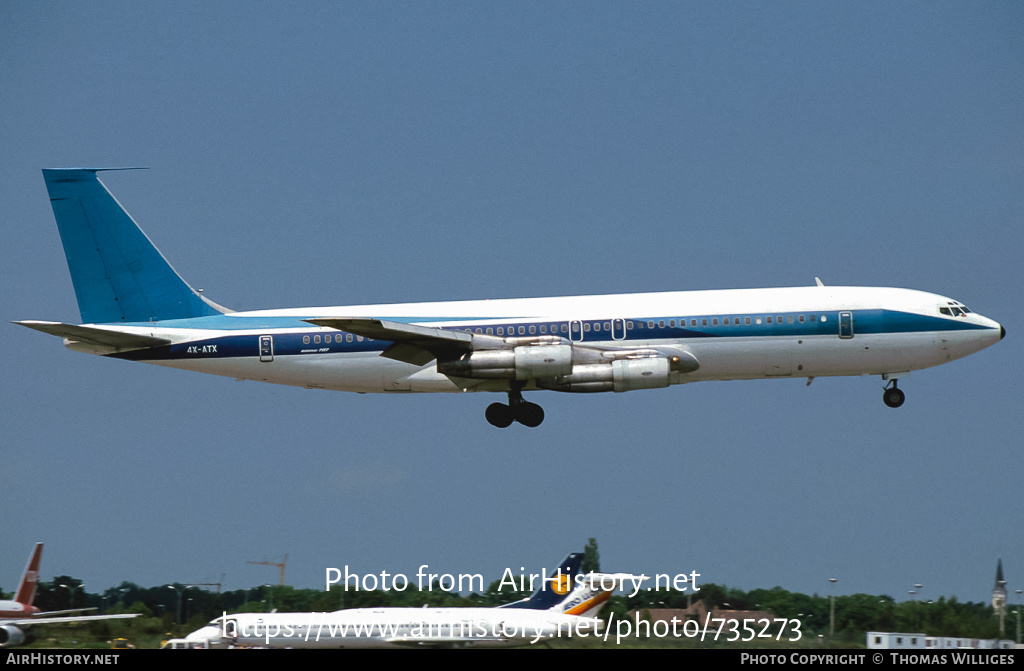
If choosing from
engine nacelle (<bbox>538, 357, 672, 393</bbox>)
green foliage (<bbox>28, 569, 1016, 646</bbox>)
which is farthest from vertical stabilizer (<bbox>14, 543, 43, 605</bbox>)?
engine nacelle (<bbox>538, 357, 672, 393</bbox>)

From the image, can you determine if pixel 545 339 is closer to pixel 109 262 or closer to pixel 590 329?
pixel 590 329

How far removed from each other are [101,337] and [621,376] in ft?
69.5

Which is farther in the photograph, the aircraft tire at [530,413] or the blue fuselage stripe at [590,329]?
the aircraft tire at [530,413]

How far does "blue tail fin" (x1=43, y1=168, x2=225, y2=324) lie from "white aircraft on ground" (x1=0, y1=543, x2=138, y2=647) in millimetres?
10787

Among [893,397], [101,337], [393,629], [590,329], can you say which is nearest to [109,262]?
[101,337]

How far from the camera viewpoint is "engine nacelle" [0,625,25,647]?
36.8 m

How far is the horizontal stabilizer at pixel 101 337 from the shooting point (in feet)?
147

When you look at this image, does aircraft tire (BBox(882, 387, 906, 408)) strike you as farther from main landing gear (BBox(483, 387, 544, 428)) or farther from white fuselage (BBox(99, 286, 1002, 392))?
main landing gear (BBox(483, 387, 544, 428))

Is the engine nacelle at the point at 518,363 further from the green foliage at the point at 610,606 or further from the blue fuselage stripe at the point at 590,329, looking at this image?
the green foliage at the point at 610,606

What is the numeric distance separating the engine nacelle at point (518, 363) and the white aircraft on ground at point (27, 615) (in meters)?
15.4

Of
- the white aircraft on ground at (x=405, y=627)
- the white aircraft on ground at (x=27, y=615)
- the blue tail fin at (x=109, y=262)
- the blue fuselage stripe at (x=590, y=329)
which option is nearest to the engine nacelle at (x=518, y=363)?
the blue fuselage stripe at (x=590, y=329)

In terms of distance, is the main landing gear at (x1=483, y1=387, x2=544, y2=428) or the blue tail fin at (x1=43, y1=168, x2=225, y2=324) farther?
the blue tail fin at (x1=43, y1=168, x2=225, y2=324)

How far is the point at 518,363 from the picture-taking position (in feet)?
146

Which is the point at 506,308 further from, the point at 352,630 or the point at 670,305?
the point at 352,630
